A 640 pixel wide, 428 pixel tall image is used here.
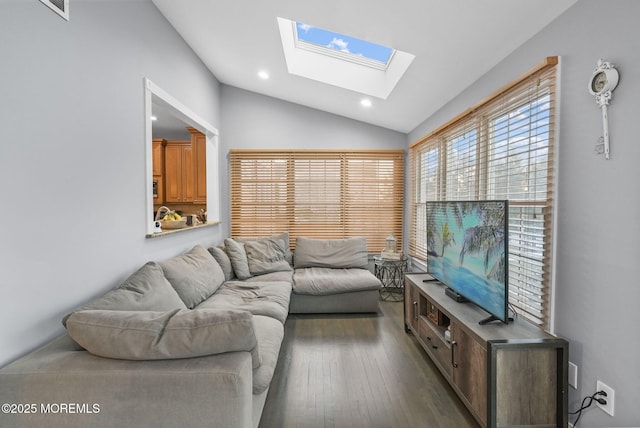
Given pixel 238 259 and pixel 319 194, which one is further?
pixel 319 194

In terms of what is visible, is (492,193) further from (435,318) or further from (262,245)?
(262,245)

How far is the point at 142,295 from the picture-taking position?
1873 millimetres

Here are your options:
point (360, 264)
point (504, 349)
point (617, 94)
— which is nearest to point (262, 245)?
point (360, 264)

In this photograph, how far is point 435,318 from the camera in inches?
97.0

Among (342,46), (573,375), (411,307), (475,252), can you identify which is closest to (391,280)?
(411,307)

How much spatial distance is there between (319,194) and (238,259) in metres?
1.61

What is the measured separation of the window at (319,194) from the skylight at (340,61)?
4.10 ft

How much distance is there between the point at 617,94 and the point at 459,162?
5.31ft

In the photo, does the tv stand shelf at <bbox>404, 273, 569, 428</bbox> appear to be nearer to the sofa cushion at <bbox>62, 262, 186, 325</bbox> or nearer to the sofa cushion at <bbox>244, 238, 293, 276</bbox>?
the sofa cushion at <bbox>62, 262, 186, 325</bbox>

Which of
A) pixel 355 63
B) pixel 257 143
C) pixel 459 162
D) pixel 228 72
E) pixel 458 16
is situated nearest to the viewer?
pixel 458 16

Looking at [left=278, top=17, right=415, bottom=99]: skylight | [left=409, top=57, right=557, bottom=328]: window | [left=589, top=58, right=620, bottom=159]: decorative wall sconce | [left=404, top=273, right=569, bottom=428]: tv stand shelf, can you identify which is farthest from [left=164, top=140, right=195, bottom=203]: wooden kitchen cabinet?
[left=589, top=58, right=620, bottom=159]: decorative wall sconce

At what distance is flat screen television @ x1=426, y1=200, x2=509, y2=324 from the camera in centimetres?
177

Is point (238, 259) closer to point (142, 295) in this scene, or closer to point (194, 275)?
point (194, 275)

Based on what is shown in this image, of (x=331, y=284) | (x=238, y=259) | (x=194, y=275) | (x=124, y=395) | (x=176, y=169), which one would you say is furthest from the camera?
(x=176, y=169)
